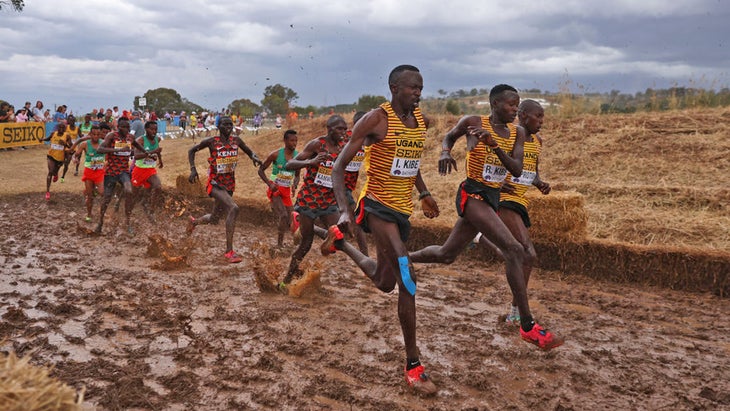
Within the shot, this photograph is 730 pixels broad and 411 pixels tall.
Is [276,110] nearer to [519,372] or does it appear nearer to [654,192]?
[654,192]

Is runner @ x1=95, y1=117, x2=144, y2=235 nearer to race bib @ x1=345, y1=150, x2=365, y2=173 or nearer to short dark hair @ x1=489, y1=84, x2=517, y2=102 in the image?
race bib @ x1=345, y1=150, x2=365, y2=173

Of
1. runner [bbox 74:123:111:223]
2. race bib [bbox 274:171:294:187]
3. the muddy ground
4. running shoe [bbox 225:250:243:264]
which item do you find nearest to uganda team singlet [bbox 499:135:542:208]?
the muddy ground

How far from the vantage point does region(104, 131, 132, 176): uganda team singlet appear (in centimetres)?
1102

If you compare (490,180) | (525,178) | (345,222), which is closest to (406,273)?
(345,222)

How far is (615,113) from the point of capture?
15820 millimetres

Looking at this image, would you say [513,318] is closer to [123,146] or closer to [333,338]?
[333,338]

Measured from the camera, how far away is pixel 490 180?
5.70m

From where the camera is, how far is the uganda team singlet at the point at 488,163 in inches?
224

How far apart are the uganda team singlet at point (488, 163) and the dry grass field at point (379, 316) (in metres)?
1.59

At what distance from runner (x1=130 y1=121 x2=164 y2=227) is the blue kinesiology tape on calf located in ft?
24.5

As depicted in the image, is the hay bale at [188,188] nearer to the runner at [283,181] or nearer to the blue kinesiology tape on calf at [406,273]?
the runner at [283,181]

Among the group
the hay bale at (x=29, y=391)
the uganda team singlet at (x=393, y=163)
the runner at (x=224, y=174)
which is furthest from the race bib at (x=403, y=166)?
the runner at (x=224, y=174)

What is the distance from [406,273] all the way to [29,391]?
115 inches

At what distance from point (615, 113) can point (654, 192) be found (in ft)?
18.3
